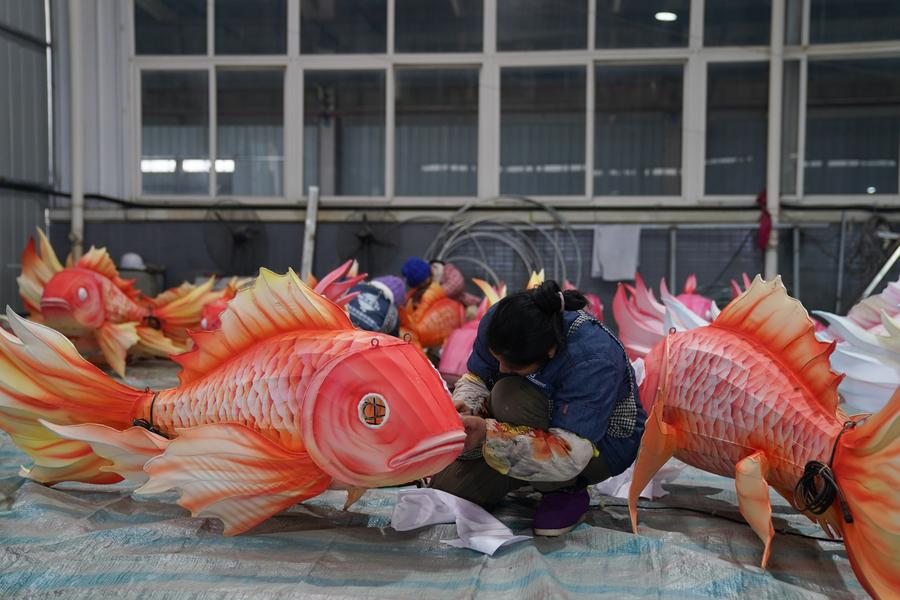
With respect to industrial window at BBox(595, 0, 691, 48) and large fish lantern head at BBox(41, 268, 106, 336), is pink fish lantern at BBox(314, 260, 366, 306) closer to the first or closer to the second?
large fish lantern head at BBox(41, 268, 106, 336)

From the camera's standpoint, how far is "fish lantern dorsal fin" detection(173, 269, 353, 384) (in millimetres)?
2043

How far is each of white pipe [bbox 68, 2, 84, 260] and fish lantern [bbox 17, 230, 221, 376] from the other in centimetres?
266

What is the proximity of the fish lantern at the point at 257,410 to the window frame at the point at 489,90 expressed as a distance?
20.1 ft

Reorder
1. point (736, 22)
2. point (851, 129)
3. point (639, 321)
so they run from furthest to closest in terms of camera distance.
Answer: point (851, 129)
point (736, 22)
point (639, 321)

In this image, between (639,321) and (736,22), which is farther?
(736,22)

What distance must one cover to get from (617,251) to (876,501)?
6163 mm

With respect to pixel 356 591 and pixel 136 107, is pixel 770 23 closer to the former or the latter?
pixel 136 107

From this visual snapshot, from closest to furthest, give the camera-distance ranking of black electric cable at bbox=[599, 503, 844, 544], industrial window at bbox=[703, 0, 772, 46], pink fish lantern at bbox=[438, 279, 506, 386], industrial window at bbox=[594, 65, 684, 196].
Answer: black electric cable at bbox=[599, 503, 844, 544] → pink fish lantern at bbox=[438, 279, 506, 386] → industrial window at bbox=[703, 0, 772, 46] → industrial window at bbox=[594, 65, 684, 196]

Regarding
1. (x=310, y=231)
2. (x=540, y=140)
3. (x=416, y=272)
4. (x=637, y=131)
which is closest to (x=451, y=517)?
(x=416, y=272)

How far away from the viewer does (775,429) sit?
2.05 metres

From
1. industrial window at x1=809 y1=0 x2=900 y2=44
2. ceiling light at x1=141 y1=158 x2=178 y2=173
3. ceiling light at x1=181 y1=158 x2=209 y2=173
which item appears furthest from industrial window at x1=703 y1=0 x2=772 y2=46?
ceiling light at x1=141 y1=158 x2=178 y2=173

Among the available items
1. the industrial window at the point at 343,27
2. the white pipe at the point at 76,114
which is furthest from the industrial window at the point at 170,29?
the industrial window at the point at 343,27

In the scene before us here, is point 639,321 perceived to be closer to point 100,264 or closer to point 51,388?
point 51,388

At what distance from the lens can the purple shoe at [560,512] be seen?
2166 millimetres
